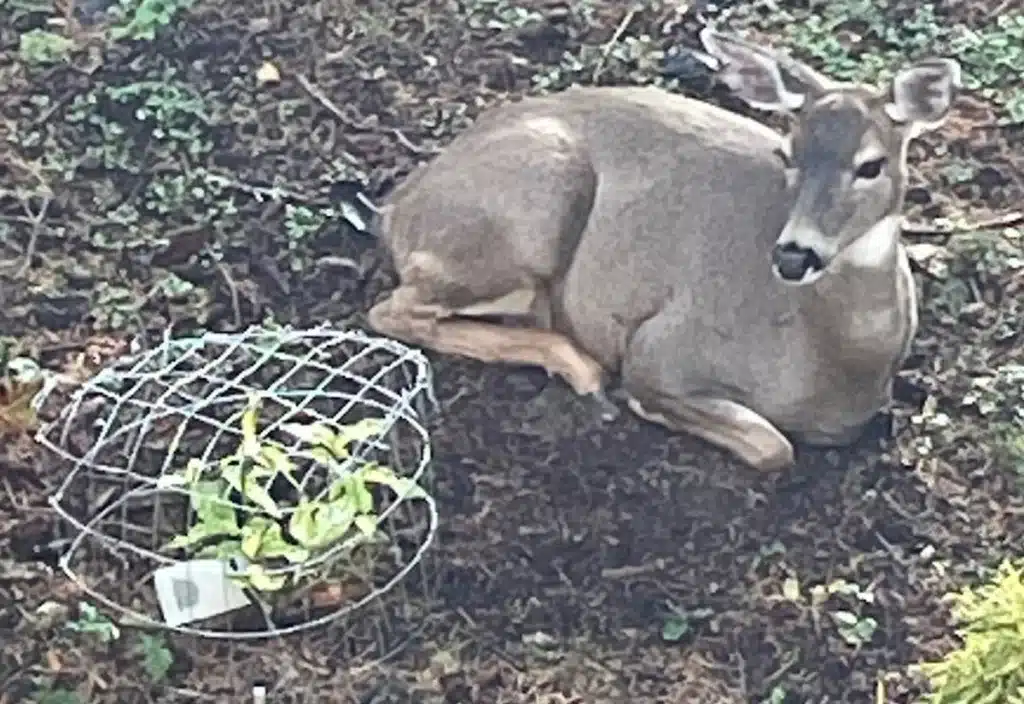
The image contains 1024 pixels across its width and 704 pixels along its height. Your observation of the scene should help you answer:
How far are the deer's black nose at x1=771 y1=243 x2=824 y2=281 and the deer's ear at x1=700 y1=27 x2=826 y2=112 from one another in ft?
1.32

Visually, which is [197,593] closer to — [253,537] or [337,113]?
[253,537]

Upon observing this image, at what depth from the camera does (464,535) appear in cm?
582

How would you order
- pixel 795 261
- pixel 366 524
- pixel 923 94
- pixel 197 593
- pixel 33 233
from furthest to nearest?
pixel 33 233, pixel 923 94, pixel 795 261, pixel 197 593, pixel 366 524

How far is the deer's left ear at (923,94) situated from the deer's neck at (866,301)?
0.25 metres

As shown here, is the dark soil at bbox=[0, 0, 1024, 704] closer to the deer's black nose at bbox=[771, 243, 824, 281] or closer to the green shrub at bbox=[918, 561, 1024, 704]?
the deer's black nose at bbox=[771, 243, 824, 281]

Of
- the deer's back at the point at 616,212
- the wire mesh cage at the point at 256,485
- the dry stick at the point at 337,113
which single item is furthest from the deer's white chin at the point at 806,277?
the dry stick at the point at 337,113

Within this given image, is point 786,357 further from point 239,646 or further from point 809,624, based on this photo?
point 239,646

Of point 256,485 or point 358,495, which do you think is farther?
point 256,485

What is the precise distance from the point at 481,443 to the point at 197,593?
36.6 inches

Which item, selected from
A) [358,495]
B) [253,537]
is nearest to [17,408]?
[253,537]

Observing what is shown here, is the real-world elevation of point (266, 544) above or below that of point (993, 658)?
below

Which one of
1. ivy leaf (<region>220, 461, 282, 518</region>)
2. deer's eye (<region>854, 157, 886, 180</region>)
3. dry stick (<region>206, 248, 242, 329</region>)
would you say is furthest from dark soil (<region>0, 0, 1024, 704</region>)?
deer's eye (<region>854, 157, 886, 180</region>)

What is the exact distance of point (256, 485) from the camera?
5.63m

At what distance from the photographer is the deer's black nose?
5.77 meters
